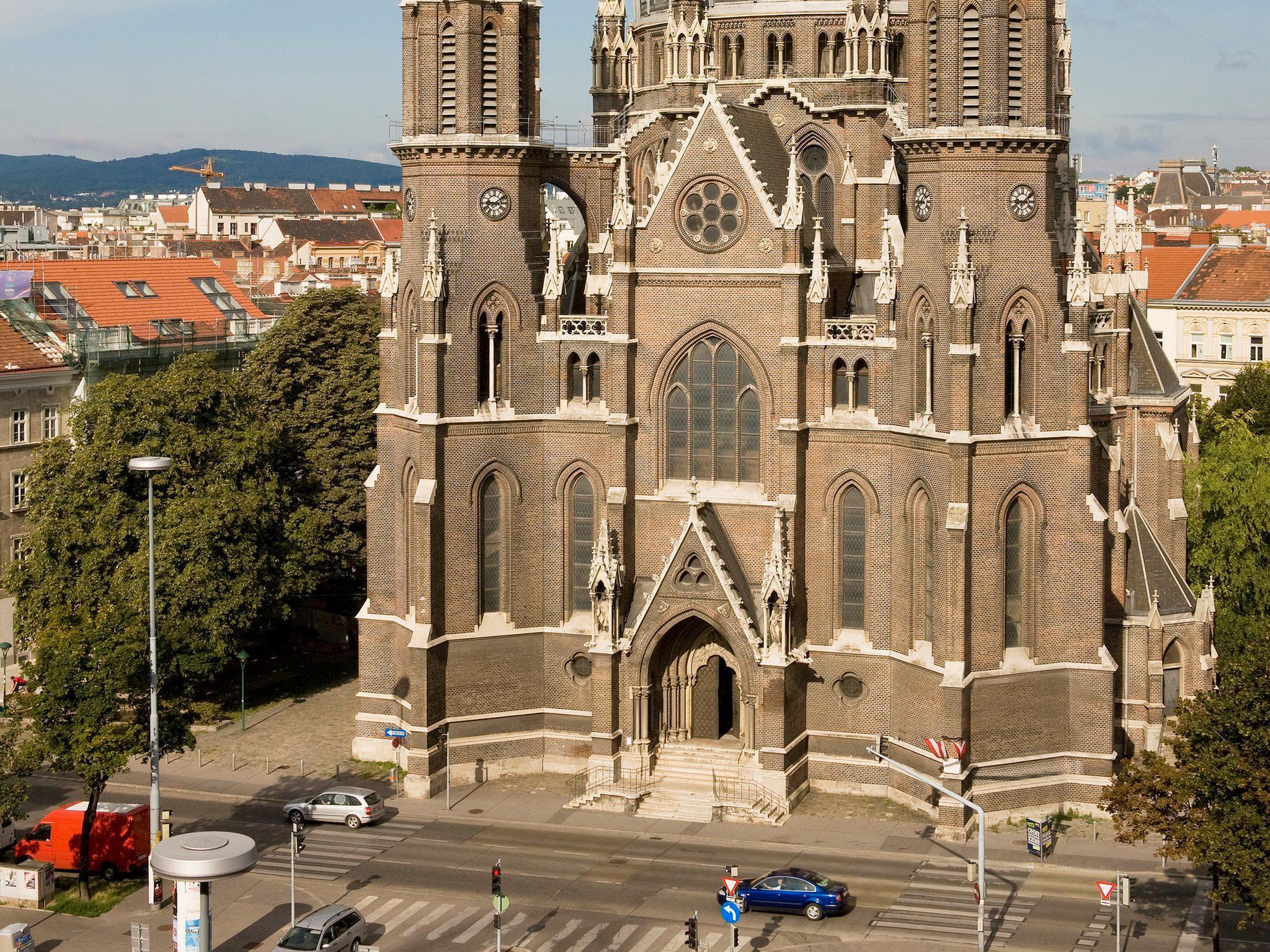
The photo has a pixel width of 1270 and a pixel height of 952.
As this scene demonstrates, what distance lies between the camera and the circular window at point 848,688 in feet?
212

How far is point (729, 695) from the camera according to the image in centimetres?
6675

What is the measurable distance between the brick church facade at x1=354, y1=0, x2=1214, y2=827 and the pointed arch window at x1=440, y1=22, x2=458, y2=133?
13 cm

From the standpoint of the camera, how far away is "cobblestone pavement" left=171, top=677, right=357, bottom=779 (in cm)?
6912

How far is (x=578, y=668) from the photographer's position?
6750 centimetres

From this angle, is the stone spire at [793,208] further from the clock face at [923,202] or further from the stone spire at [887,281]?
the clock face at [923,202]

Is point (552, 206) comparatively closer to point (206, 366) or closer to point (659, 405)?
point (206, 366)

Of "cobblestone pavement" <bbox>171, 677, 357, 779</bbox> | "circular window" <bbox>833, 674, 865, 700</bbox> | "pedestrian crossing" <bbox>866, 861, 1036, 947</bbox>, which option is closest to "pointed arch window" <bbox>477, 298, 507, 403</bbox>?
"cobblestone pavement" <bbox>171, 677, 357, 779</bbox>

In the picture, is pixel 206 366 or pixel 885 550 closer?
pixel 885 550

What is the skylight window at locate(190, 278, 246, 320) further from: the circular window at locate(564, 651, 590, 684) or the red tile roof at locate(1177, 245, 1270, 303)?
the red tile roof at locate(1177, 245, 1270, 303)

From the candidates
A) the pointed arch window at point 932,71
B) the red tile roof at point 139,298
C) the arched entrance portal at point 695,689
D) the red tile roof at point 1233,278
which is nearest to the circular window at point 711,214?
the pointed arch window at point 932,71

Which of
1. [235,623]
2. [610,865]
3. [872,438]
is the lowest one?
[610,865]

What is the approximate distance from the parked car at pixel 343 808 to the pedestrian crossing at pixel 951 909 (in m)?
17.3

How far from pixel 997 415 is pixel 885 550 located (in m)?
6.15

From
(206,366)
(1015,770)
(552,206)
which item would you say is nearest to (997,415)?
(1015,770)
